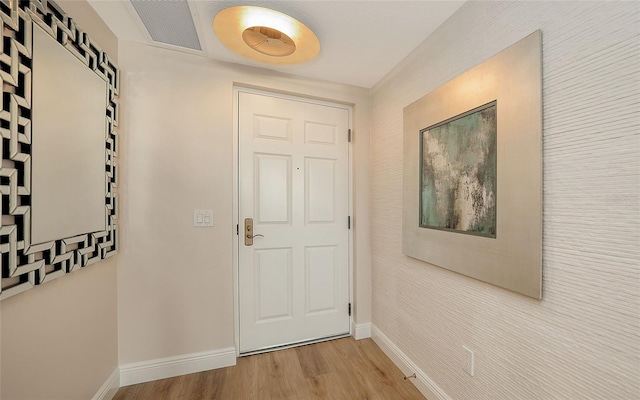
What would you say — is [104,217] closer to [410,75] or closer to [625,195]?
[410,75]

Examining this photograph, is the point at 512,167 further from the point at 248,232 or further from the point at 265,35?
the point at 248,232

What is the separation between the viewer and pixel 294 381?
165 cm

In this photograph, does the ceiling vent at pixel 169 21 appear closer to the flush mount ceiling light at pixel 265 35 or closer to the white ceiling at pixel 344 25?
the white ceiling at pixel 344 25

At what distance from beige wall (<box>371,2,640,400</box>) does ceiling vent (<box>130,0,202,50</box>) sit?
1.52 m

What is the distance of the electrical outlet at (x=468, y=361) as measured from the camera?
122 centimetres

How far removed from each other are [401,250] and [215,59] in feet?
6.54

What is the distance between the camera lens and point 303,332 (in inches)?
81.8

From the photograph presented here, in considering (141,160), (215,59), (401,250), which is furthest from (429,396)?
(215,59)

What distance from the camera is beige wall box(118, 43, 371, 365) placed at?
1.63 meters

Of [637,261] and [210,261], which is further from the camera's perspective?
[210,261]

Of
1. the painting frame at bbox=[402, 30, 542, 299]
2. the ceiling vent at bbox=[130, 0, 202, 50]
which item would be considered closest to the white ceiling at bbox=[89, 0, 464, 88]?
the ceiling vent at bbox=[130, 0, 202, 50]

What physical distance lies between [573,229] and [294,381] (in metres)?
1.75

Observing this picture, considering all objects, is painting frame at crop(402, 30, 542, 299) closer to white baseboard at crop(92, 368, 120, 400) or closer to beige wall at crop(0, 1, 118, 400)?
beige wall at crop(0, 1, 118, 400)

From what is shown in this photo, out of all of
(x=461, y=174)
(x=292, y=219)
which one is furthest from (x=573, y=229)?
(x=292, y=219)
